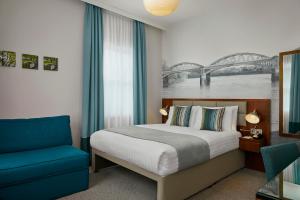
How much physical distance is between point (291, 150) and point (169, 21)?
356 cm

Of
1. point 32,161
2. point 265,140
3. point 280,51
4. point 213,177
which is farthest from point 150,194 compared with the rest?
point 280,51

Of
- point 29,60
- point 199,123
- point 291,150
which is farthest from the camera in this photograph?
point 199,123

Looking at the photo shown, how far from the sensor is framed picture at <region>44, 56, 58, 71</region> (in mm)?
3096

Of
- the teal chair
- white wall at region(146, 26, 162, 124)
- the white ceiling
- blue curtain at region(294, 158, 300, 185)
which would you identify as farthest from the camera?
white wall at region(146, 26, 162, 124)

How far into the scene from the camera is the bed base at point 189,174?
82.7 inches

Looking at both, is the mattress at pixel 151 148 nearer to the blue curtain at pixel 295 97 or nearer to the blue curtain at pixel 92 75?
the blue curtain at pixel 92 75

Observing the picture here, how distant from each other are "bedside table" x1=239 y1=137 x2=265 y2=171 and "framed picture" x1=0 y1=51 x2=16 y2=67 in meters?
3.53

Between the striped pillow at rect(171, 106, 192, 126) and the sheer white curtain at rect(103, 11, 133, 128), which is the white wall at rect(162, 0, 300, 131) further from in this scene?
the sheer white curtain at rect(103, 11, 133, 128)

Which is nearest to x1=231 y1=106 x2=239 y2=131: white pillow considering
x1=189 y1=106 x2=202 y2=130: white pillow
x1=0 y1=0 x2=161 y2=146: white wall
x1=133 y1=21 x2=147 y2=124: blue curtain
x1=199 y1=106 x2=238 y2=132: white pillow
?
x1=199 y1=106 x2=238 y2=132: white pillow

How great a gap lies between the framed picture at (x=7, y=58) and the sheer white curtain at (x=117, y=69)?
1402 millimetres

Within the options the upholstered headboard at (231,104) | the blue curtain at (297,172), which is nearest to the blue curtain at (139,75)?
the upholstered headboard at (231,104)

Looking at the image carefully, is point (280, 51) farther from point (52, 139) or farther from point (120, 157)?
point (52, 139)

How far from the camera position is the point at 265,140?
318 centimetres

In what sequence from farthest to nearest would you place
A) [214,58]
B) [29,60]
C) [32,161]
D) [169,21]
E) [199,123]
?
1. [169,21]
2. [214,58]
3. [199,123]
4. [29,60]
5. [32,161]
